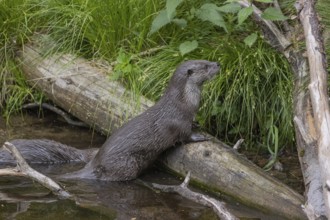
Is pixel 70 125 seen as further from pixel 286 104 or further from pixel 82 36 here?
pixel 286 104

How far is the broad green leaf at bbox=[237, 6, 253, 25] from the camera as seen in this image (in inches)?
182

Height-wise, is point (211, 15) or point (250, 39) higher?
point (211, 15)

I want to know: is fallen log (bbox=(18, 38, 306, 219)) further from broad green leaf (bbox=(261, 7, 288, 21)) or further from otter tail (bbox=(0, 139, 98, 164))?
broad green leaf (bbox=(261, 7, 288, 21))

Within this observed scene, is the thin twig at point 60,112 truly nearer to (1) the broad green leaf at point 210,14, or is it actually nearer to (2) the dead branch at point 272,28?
(1) the broad green leaf at point 210,14

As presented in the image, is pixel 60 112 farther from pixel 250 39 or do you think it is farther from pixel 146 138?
pixel 250 39

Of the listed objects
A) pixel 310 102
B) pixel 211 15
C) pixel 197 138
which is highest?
pixel 211 15

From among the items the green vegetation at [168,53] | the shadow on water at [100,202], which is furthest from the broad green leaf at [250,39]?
the shadow on water at [100,202]

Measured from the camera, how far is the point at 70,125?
561 centimetres

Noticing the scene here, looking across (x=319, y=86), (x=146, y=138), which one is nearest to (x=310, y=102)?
(x=319, y=86)

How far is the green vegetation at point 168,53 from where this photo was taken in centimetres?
491

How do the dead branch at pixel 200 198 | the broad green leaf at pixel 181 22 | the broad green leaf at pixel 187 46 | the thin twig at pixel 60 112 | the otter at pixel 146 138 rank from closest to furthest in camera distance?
the dead branch at pixel 200 198 → the otter at pixel 146 138 → the broad green leaf at pixel 187 46 → the broad green leaf at pixel 181 22 → the thin twig at pixel 60 112

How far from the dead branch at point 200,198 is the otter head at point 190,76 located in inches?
24.3

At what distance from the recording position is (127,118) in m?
4.95

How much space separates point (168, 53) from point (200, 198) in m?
1.65
